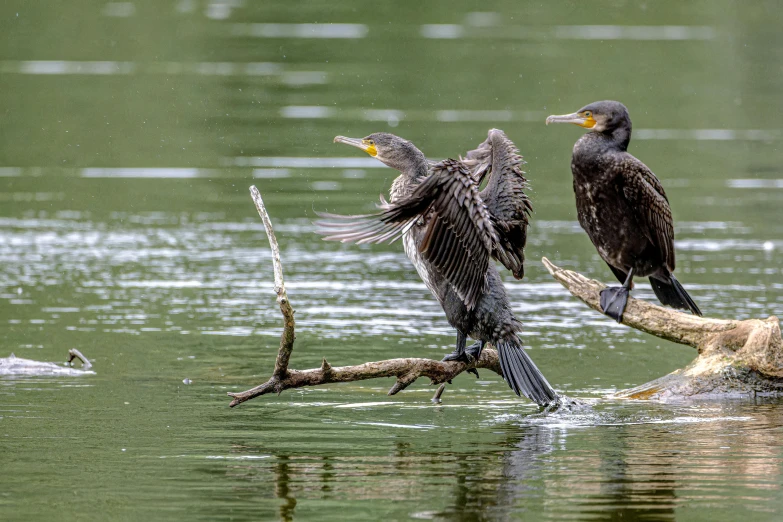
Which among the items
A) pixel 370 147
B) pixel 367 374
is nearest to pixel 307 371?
pixel 367 374

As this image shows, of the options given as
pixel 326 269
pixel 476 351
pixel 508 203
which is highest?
pixel 508 203

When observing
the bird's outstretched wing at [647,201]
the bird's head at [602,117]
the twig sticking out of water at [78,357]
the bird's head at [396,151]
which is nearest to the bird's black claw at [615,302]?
the bird's outstretched wing at [647,201]

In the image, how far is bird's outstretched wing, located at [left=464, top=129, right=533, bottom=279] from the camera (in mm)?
6664

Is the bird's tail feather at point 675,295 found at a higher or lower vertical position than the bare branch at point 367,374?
higher

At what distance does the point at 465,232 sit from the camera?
6.21 metres

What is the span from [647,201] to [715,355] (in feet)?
3.04

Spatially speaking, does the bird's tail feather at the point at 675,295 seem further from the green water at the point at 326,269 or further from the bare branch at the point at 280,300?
the bare branch at the point at 280,300

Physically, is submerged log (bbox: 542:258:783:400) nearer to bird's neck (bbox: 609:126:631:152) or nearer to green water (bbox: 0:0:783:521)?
green water (bbox: 0:0:783:521)

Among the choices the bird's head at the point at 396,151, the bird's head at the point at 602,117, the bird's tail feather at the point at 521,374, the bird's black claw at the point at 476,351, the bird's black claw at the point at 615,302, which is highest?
the bird's head at the point at 602,117

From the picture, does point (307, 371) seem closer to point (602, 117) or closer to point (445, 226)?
point (445, 226)

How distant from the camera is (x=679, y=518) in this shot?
500 cm

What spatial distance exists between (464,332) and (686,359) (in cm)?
225

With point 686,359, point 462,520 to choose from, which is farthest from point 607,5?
point 462,520

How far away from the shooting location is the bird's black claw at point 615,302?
696cm
